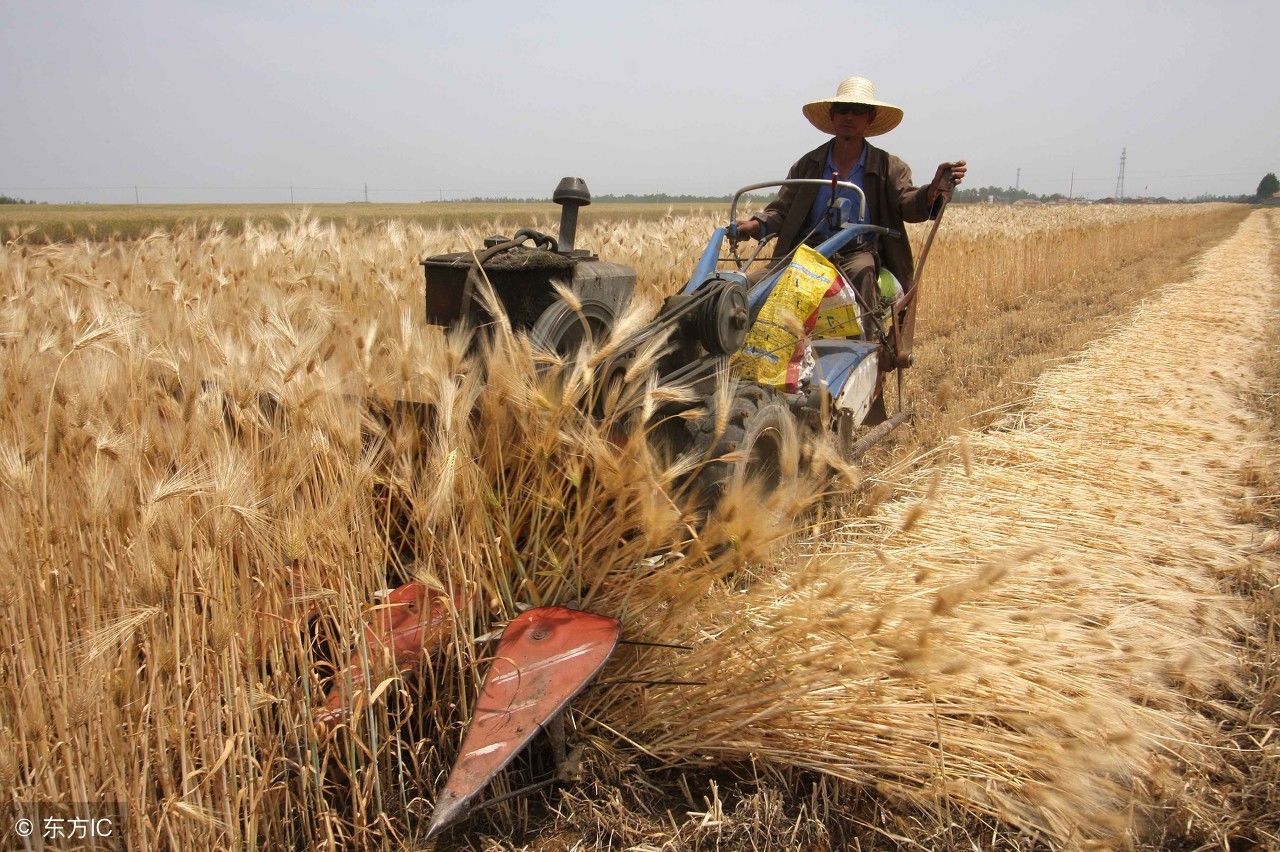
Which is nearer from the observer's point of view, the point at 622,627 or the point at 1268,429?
the point at 622,627

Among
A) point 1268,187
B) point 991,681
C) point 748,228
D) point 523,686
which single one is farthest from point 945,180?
point 1268,187

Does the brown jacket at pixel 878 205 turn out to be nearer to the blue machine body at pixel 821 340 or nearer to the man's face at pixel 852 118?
the man's face at pixel 852 118

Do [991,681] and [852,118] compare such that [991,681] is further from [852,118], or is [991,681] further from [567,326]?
[852,118]

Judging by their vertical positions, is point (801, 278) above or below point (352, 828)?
above

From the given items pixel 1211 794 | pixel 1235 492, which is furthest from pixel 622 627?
pixel 1235 492

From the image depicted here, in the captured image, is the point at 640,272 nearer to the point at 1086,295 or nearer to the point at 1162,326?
the point at 1162,326

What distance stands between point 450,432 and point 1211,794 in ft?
7.06

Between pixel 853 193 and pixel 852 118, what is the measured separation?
0.48 metres

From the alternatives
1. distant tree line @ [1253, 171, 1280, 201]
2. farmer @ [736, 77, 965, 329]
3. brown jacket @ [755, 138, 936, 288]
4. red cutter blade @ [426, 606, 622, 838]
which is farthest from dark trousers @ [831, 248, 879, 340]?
distant tree line @ [1253, 171, 1280, 201]

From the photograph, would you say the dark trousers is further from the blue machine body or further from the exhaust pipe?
the exhaust pipe

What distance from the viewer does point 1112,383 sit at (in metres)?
6.48

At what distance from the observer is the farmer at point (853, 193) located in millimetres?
4590

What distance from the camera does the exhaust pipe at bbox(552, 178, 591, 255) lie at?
300cm

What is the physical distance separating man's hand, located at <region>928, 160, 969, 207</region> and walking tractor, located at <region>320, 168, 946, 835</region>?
0.13 meters
